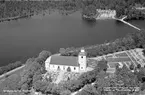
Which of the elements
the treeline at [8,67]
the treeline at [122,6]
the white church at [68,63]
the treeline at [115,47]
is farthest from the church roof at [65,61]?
the treeline at [122,6]

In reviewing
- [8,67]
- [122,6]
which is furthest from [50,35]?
[122,6]

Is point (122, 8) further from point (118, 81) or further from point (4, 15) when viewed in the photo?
point (118, 81)

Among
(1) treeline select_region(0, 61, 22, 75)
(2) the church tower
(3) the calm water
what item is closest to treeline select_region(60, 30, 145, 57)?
(2) the church tower

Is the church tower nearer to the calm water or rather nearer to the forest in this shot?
the calm water

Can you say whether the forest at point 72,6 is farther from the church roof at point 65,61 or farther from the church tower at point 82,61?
the church tower at point 82,61

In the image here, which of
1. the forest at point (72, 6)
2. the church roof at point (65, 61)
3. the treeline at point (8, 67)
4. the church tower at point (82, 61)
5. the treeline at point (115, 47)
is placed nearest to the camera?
the church tower at point (82, 61)

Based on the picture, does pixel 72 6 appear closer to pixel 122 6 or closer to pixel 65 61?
pixel 122 6

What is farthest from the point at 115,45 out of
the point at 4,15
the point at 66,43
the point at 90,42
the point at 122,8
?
the point at 4,15
